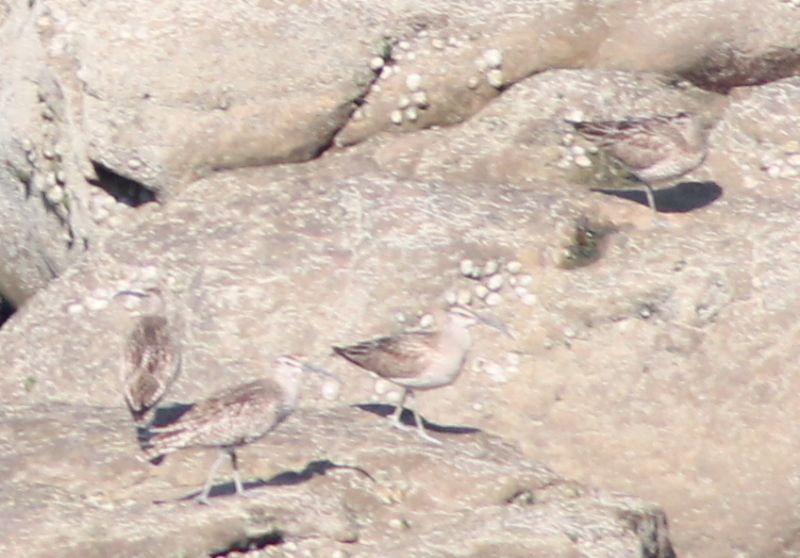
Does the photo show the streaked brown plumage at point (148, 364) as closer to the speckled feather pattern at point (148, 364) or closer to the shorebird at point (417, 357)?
the speckled feather pattern at point (148, 364)

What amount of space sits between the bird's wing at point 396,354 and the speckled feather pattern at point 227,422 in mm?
1392

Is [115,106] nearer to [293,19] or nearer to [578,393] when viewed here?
[293,19]

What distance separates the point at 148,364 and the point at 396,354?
6.05 ft

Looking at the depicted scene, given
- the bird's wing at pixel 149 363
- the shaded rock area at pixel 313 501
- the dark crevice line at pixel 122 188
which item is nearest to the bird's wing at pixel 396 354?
the shaded rock area at pixel 313 501

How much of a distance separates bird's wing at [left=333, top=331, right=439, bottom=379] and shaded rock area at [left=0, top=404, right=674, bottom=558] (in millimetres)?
425

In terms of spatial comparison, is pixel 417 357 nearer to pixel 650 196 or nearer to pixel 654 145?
pixel 650 196

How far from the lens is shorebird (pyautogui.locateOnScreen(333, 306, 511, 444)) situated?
15391 millimetres

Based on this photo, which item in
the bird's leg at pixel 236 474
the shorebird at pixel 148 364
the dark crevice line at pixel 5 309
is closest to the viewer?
the bird's leg at pixel 236 474

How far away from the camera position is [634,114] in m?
18.4

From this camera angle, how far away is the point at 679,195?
18.0 m

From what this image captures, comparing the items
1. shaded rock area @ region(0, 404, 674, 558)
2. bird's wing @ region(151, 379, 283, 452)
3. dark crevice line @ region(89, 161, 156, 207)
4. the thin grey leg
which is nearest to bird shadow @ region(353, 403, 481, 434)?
shaded rock area @ region(0, 404, 674, 558)

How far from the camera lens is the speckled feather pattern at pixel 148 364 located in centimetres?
1491

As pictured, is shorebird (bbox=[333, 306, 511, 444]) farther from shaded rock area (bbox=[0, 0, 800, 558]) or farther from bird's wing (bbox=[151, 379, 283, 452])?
bird's wing (bbox=[151, 379, 283, 452])

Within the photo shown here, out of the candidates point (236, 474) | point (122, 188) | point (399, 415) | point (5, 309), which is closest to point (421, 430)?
point (399, 415)
